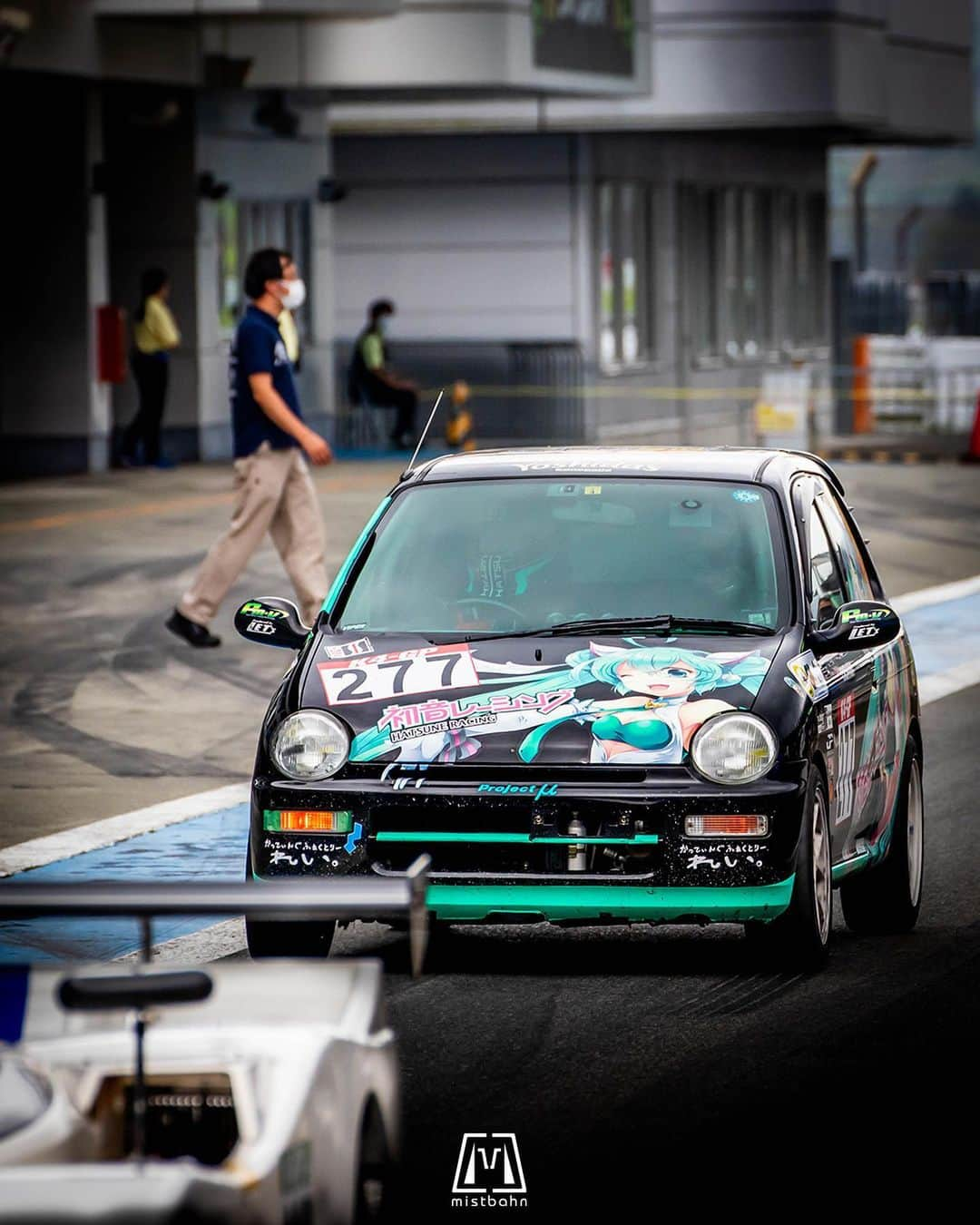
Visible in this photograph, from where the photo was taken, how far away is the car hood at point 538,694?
24.5 feet

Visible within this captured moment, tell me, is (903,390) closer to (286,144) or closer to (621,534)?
(286,144)

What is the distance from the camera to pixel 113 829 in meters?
10.4

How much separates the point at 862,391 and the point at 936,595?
25229mm

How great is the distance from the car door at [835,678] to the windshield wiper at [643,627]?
21 centimetres

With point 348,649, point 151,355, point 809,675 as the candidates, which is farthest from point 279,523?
point 151,355

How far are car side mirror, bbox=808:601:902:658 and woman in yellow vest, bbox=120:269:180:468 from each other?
72.5 ft

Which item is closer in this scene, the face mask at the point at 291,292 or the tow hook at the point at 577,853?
the tow hook at the point at 577,853

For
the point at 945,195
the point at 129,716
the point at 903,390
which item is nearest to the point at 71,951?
the point at 129,716

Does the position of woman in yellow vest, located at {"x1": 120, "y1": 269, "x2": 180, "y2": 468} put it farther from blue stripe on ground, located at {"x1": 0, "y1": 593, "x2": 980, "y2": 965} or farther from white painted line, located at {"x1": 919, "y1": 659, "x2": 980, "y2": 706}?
blue stripe on ground, located at {"x1": 0, "y1": 593, "x2": 980, "y2": 965}

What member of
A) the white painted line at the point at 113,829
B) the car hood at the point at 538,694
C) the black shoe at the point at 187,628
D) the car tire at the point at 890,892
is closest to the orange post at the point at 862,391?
the black shoe at the point at 187,628

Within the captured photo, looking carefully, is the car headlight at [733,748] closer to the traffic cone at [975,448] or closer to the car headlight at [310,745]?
the car headlight at [310,745]

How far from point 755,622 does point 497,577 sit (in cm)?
82

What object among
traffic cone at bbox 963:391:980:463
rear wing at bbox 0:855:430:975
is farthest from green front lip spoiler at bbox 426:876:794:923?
traffic cone at bbox 963:391:980:463

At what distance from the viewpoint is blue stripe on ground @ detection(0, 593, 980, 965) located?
8297 millimetres
